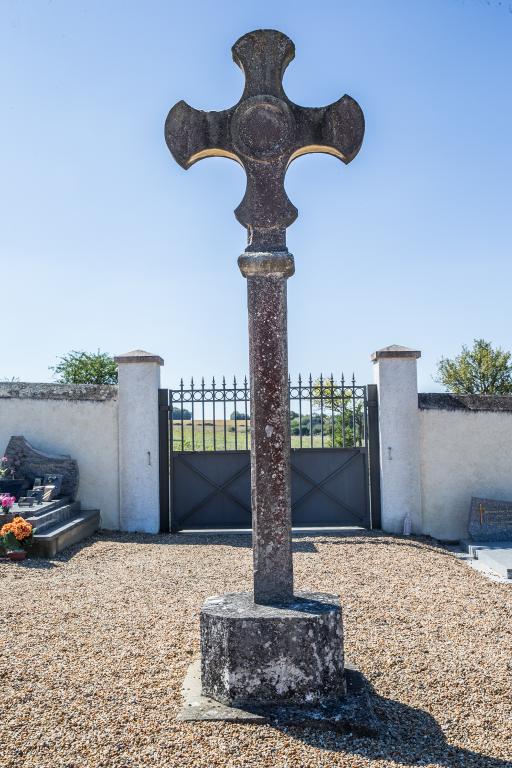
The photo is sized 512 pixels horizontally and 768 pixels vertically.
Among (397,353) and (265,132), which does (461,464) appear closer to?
(397,353)

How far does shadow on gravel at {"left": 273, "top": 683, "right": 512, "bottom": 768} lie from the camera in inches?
108

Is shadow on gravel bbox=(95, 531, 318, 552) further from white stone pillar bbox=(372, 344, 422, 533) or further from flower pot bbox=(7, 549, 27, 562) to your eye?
flower pot bbox=(7, 549, 27, 562)

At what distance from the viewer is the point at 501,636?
14.9 ft

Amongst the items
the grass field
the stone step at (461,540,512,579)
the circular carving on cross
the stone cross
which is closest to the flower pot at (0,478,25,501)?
the grass field

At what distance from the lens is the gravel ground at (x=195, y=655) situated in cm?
280

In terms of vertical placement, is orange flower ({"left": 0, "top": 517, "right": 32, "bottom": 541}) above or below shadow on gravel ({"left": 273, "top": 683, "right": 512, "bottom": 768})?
above

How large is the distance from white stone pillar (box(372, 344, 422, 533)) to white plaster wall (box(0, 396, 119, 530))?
3.94m

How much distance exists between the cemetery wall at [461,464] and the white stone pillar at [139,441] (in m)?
3.89

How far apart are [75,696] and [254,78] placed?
349 cm

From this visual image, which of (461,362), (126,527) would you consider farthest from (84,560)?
(461,362)

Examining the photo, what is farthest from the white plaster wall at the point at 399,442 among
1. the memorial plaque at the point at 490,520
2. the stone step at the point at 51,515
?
the stone step at the point at 51,515

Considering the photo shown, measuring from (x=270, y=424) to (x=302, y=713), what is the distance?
1.40 metres

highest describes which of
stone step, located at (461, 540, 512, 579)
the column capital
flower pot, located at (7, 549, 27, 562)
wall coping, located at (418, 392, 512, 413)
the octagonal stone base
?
the column capital

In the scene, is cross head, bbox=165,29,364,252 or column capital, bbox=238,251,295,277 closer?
column capital, bbox=238,251,295,277
